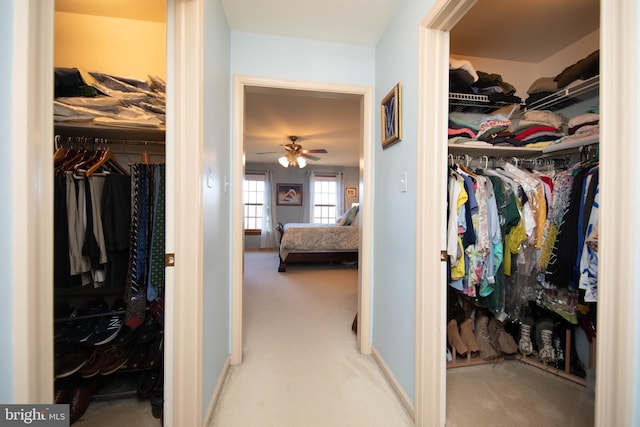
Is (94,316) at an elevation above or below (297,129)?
below

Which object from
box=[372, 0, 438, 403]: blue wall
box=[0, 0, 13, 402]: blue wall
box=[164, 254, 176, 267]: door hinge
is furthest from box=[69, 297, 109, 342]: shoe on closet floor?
box=[372, 0, 438, 403]: blue wall

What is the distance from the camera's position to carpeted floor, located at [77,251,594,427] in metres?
1.38

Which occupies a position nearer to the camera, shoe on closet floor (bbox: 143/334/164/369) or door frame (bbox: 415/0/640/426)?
door frame (bbox: 415/0/640/426)

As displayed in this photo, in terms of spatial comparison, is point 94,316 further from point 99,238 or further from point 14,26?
point 14,26

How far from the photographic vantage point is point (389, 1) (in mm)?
1585

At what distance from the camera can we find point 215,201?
4.82 ft

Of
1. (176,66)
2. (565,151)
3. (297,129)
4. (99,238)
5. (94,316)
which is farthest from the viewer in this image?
(297,129)

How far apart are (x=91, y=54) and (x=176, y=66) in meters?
1.07

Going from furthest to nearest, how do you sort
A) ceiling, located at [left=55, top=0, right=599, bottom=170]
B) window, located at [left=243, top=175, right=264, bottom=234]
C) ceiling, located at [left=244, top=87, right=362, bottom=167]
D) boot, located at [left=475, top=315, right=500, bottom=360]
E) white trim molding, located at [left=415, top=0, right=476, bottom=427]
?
window, located at [left=243, top=175, right=264, bottom=234] < ceiling, located at [left=244, top=87, right=362, bottom=167] < boot, located at [left=475, top=315, right=500, bottom=360] < ceiling, located at [left=55, top=0, right=599, bottom=170] < white trim molding, located at [left=415, top=0, right=476, bottom=427]

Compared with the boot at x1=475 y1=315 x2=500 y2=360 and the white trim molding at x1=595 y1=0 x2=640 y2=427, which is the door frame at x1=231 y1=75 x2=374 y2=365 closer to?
the boot at x1=475 y1=315 x2=500 y2=360

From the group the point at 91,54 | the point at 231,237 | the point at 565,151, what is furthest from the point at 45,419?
the point at 565,151

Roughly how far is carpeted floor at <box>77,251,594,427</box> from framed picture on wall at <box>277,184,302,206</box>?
520 cm

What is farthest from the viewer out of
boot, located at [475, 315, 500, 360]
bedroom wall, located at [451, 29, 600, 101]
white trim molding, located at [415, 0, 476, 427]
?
bedroom wall, located at [451, 29, 600, 101]

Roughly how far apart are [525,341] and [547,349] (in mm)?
122
